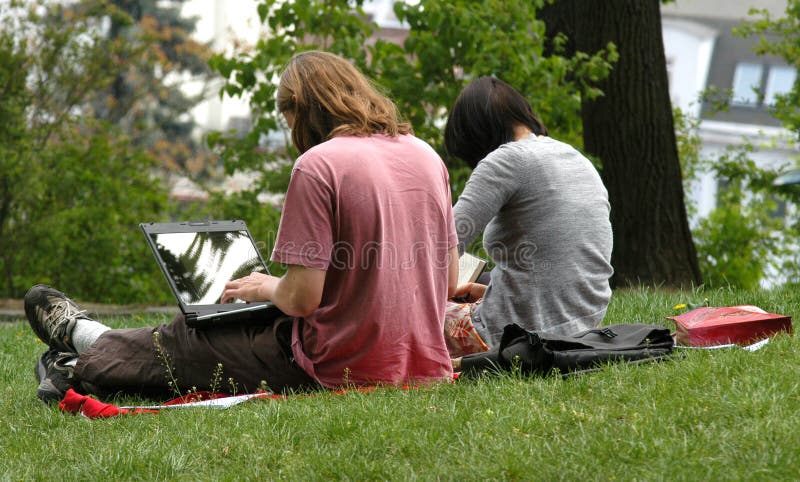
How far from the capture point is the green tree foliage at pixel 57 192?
977 cm

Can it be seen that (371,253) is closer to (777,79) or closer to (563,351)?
(563,351)

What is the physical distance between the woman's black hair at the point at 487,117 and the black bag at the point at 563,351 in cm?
90

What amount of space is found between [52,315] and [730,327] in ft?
9.39

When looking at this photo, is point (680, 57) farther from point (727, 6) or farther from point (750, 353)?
point (750, 353)

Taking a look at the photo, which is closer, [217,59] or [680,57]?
[217,59]

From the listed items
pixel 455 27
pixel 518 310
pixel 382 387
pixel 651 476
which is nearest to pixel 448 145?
pixel 518 310

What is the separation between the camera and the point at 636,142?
8.49 m

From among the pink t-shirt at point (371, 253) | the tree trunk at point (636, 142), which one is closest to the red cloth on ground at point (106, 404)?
the pink t-shirt at point (371, 253)

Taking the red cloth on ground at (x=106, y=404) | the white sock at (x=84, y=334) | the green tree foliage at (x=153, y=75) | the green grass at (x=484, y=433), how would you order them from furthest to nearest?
the green tree foliage at (x=153, y=75)
the white sock at (x=84, y=334)
the red cloth on ground at (x=106, y=404)
the green grass at (x=484, y=433)

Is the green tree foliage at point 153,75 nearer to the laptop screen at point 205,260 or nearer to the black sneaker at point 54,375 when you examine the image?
the black sneaker at point 54,375

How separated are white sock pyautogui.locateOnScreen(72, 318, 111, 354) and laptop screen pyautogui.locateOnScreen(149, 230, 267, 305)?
458 mm

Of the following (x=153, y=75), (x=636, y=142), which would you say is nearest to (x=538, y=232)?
(x=636, y=142)

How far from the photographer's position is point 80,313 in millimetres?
4504

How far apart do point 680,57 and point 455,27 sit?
32136 mm
